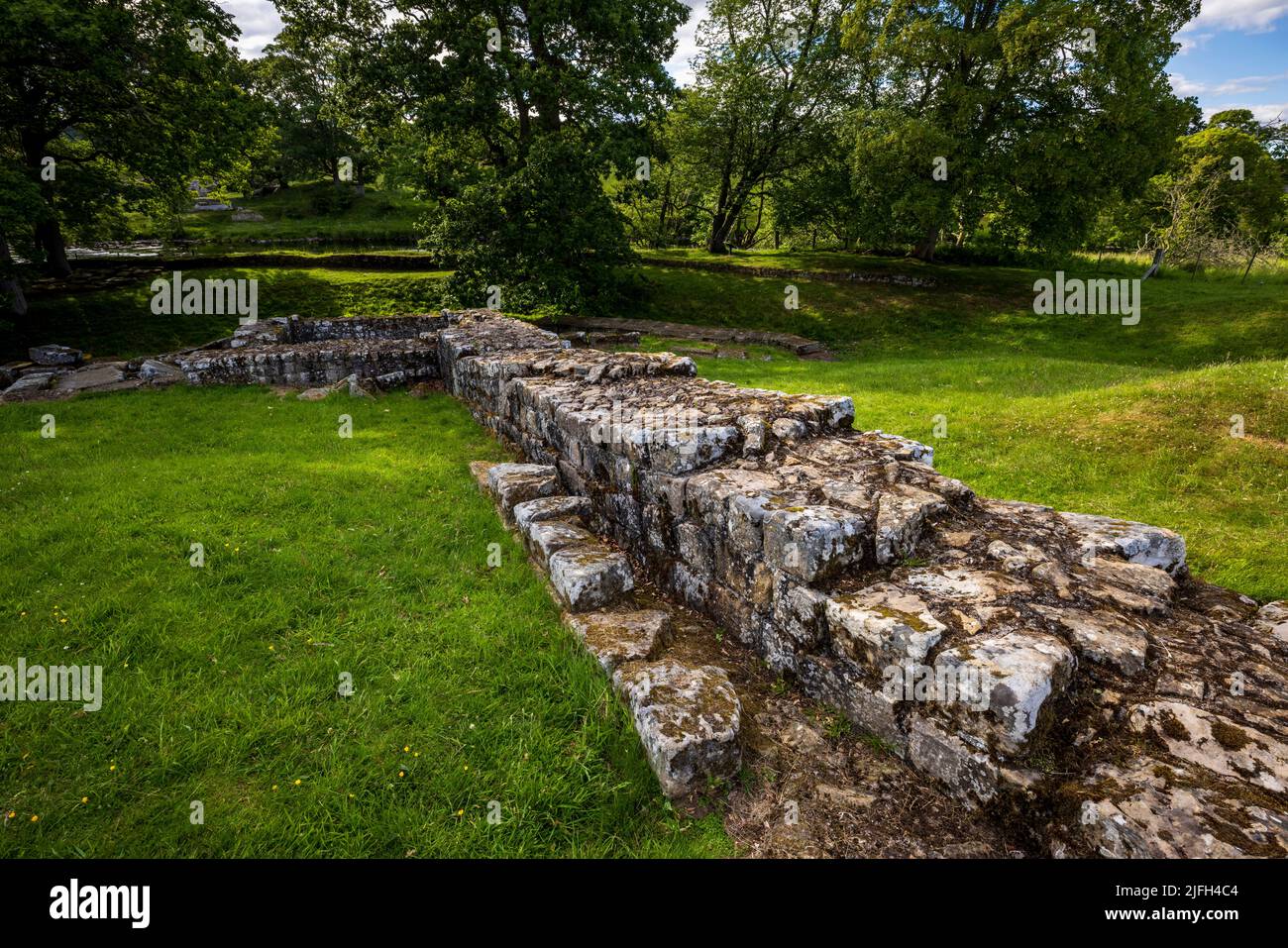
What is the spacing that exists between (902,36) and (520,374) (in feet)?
87.8

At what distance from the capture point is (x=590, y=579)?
5.01 m

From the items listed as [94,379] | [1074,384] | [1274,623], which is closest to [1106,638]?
[1274,623]

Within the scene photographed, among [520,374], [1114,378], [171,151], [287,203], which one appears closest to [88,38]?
[171,151]

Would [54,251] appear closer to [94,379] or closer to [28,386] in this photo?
[94,379]

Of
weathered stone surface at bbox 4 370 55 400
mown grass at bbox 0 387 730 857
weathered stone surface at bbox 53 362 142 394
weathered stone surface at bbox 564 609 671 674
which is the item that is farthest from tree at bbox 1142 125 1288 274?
weathered stone surface at bbox 4 370 55 400

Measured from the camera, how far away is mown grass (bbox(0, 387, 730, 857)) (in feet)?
10.6

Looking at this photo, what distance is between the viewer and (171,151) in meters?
18.8

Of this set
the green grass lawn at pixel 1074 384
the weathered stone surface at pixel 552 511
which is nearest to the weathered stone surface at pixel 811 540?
the weathered stone surface at pixel 552 511

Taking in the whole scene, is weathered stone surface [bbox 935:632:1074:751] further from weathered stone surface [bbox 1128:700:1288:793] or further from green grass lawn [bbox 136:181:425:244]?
green grass lawn [bbox 136:181:425:244]

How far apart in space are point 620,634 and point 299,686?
2.46 metres

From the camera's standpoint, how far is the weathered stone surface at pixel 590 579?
499cm

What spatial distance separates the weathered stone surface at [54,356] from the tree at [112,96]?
3.56m

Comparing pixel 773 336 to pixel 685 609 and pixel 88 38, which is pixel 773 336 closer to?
pixel 685 609

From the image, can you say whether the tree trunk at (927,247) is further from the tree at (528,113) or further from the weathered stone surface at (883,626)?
the weathered stone surface at (883,626)
